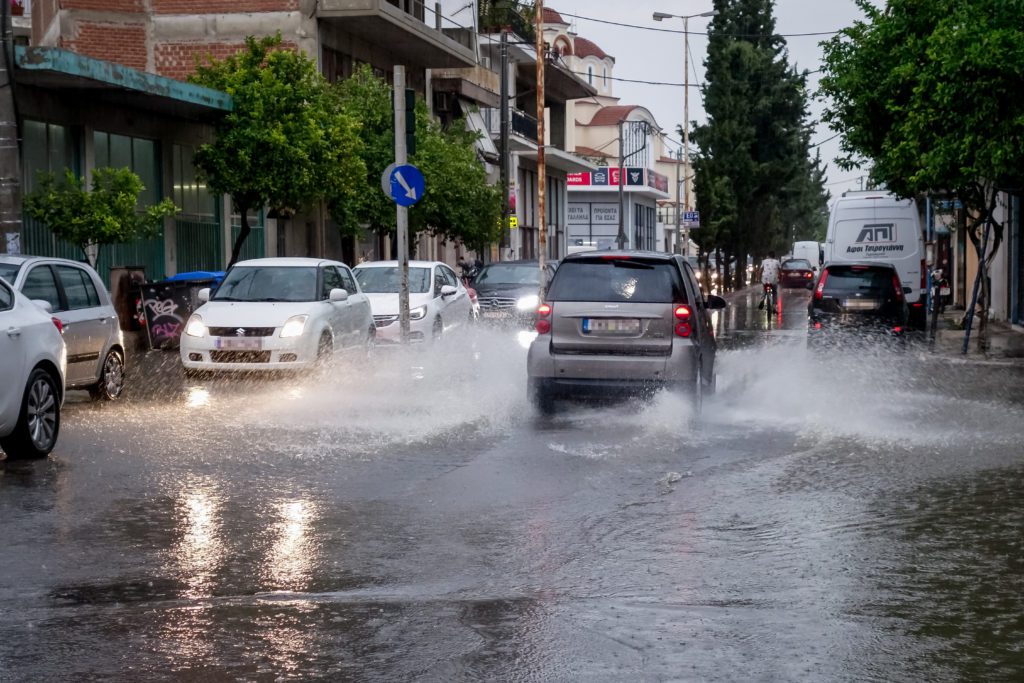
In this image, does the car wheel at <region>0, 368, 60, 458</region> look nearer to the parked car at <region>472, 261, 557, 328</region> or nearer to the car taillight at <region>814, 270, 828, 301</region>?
the car taillight at <region>814, 270, 828, 301</region>

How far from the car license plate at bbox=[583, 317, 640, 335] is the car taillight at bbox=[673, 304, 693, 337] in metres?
0.38

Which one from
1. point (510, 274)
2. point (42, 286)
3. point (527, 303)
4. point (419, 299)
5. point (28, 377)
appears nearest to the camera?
point (28, 377)

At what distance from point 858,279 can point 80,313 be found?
45.6 feet

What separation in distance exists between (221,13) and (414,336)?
56.3 ft

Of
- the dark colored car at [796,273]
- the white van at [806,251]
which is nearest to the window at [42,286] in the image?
the dark colored car at [796,273]

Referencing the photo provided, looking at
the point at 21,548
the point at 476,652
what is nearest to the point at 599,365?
the point at 21,548

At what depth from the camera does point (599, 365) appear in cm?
1357

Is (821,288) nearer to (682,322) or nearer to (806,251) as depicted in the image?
(682,322)

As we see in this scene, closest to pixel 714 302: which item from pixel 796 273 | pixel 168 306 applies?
pixel 168 306

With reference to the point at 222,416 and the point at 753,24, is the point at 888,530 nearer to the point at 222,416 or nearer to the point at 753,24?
the point at 222,416

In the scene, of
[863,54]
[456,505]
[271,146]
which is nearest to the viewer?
[456,505]

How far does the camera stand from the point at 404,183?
1978 cm

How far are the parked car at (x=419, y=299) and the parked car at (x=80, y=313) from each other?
6.34m

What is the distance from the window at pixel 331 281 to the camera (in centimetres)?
1888
